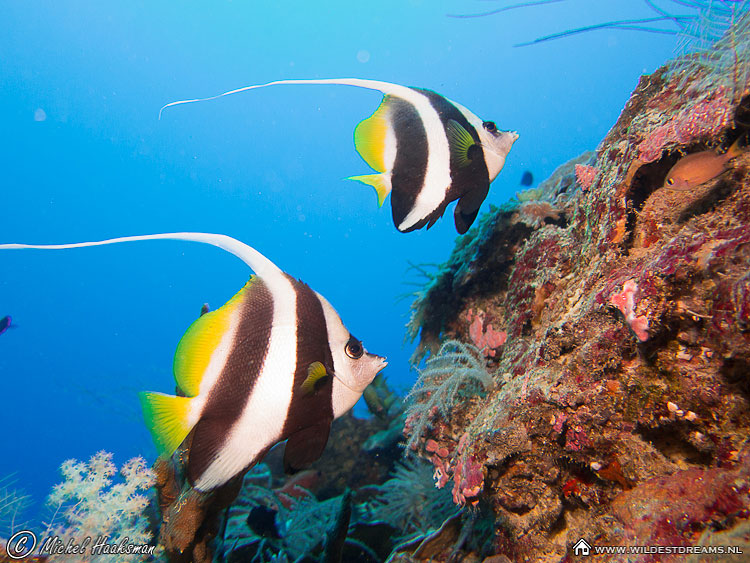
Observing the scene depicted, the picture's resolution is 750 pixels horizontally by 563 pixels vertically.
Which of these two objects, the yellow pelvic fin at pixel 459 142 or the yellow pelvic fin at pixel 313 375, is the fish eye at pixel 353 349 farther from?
the yellow pelvic fin at pixel 459 142

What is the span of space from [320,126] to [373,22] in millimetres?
28038

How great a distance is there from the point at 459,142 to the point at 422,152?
0.71 ft

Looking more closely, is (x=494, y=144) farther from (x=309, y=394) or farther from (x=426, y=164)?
(x=309, y=394)

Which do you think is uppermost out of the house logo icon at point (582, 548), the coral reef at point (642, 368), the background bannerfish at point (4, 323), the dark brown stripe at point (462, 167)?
the background bannerfish at point (4, 323)

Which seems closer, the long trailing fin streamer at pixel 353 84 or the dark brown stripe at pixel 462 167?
the long trailing fin streamer at pixel 353 84

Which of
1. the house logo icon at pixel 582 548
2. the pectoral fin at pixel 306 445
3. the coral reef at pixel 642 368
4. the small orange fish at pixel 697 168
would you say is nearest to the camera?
the coral reef at pixel 642 368

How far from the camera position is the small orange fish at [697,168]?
154cm

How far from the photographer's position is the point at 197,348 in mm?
1263

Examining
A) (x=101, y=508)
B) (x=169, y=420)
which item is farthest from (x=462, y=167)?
(x=101, y=508)

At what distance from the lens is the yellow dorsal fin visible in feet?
4.07

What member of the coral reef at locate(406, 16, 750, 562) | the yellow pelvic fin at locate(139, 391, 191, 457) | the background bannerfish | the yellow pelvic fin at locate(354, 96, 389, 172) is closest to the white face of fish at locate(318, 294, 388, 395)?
the yellow pelvic fin at locate(139, 391, 191, 457)

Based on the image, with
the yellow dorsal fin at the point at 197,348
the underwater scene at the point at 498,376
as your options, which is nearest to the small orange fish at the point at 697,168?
the underwater scene at the point at 498,376

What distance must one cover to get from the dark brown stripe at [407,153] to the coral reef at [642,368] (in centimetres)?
105

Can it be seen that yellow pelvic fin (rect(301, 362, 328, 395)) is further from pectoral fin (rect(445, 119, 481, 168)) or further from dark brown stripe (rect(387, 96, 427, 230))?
pectoral fin (rect(445, 119, 481, 168))
